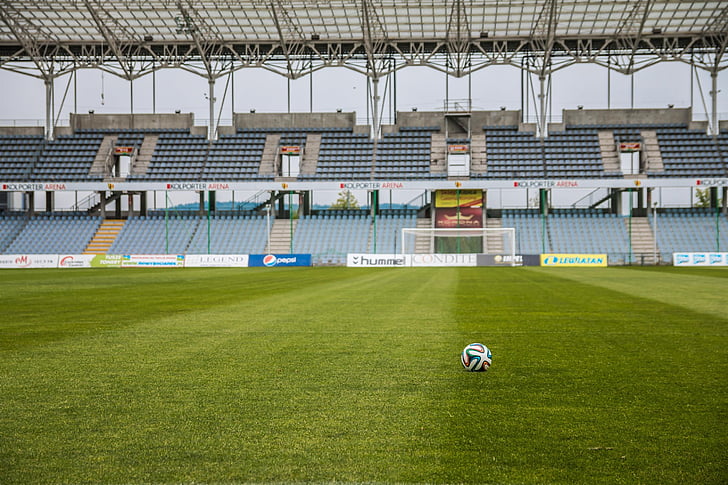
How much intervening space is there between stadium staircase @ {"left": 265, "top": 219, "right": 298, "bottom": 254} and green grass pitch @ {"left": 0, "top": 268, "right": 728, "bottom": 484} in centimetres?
3393

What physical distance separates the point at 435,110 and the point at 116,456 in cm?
4859

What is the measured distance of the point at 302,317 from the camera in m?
9.61

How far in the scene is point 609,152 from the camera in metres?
47.0

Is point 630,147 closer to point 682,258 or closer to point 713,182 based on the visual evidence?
point 713,182

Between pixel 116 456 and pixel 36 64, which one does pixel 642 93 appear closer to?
pixel 36 64

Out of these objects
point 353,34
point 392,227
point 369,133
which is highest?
point 353,34

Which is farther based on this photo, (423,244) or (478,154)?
(478,154)

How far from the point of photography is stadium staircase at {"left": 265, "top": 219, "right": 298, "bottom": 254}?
43.1 metres

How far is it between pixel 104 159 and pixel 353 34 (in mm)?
20689

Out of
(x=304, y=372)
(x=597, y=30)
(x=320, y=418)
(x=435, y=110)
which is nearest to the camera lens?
(x=320, y=418)

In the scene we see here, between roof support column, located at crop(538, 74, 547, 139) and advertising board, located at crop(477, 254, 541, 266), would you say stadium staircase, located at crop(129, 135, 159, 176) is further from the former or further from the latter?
roof support column, located at crop(538, 74, 547, 139)

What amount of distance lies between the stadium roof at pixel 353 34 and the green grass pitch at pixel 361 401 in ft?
111

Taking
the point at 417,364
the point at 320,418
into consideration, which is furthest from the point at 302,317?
the point at 320,418

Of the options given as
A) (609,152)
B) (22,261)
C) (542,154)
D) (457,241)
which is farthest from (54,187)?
(609,152)
